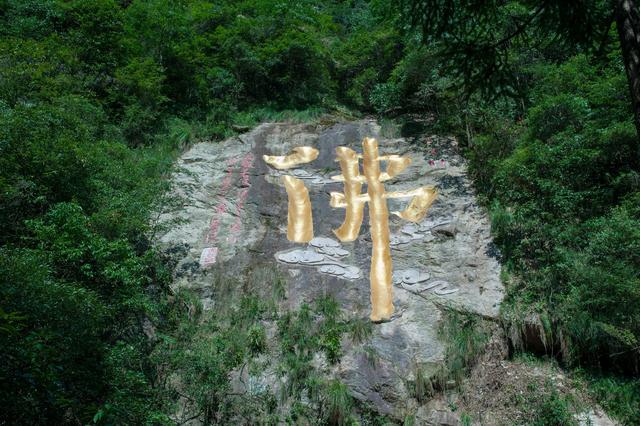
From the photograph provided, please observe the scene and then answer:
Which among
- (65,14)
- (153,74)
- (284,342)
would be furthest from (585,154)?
(65,14)

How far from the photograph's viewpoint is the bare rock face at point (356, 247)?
6.00 m

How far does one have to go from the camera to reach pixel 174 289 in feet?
22.4

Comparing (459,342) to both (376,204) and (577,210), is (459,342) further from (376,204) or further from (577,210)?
(376,204)

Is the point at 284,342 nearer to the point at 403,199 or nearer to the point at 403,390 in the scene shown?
the point at 403,390

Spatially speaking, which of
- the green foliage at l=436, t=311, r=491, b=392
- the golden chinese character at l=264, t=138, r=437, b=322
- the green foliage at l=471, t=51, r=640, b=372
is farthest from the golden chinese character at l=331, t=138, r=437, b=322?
the green foliage at l=471, t=51, r=640, b=372

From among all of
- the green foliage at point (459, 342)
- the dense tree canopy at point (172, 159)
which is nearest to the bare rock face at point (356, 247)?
the green foliage at point (459, 342)

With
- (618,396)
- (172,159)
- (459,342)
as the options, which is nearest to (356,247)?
(459,342)

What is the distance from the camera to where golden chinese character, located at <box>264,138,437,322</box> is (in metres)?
6.86

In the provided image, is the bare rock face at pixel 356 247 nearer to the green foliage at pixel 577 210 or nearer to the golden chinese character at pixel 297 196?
the golden chinese character at pixel 297 196

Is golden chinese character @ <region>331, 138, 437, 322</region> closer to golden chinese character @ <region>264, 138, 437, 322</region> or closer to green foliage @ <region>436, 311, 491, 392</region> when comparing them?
golden chinese character @ <region>264, 138, 437, 322</region>

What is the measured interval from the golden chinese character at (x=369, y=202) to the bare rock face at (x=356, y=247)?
0.10 metres

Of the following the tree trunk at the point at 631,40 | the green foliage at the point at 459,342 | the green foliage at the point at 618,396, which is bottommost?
the green foliage at the point at 618,396

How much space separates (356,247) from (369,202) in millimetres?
890

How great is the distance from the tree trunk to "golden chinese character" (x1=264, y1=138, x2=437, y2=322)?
14.1ft
